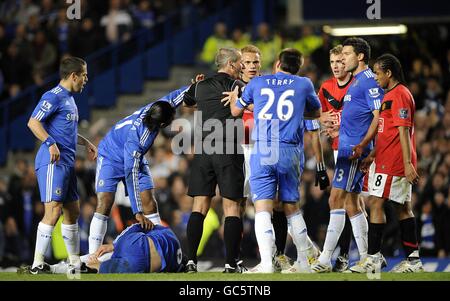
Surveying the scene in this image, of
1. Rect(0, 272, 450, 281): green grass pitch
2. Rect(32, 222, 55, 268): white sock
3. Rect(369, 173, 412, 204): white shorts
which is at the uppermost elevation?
Rect(369, 173, 412, 204): white shorts

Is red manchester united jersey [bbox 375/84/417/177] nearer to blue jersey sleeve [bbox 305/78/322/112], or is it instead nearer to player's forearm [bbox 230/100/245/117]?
blue jersey sleeve [bbox 305/78/322/112]

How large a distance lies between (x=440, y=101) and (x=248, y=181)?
26.6 ft

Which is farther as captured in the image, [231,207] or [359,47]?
[359,47]

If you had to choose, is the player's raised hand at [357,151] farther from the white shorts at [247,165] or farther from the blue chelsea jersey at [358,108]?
the white shorts at [247,165]

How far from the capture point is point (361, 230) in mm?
11711

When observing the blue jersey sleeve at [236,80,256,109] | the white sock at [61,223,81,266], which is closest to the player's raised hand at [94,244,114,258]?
the white sock at [61,223,81,266]

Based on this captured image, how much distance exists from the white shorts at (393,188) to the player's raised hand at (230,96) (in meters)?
1.88

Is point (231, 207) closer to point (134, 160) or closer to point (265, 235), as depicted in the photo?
point (265, 235)

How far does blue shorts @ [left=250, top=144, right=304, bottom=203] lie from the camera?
11.2 meters

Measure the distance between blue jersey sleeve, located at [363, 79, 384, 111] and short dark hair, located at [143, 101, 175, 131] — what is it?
2.26 metres

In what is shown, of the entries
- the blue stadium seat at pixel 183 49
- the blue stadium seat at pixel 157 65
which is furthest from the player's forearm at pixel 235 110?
the blue stadium seat at pixel 183 49

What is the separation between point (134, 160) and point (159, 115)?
0.60 metres

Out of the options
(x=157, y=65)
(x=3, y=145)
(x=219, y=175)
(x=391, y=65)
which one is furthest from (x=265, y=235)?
(x=157, y=65)

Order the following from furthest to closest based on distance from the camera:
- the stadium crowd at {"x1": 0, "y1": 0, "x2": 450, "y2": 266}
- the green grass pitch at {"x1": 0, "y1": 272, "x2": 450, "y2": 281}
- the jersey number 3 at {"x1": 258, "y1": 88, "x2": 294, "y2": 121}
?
1. the stadium crowd at {"x1": 0, "y1": 0, "x2": 450, "y2": 266}
2. the jersey number 3 at {"x1": 258, "y1": 88, "x2": 294, "y2": 121}
3. the green grass pitch at {"x1": 0, "y1": 272, "x2": 450, "y2": 281}
